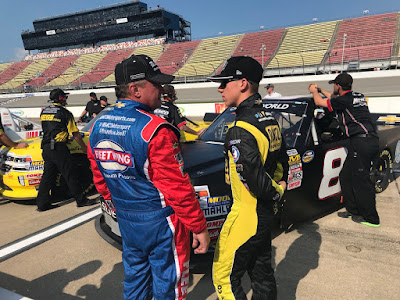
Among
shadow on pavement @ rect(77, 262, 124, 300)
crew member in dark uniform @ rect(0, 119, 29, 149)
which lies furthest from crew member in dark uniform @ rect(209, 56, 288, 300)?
crew member in dark uniform @ rect(0, 119, 29, 149)

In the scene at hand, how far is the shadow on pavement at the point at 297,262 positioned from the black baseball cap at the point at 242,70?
1.86 metres

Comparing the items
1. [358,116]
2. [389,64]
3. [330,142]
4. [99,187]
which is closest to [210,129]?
[330,142]

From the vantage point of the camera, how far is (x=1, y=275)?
9.87ft

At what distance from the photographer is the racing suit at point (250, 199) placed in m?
1.75

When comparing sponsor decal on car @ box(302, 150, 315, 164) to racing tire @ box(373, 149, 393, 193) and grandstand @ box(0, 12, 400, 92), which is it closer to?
racing tire @ box(373, 149, 393, 193)

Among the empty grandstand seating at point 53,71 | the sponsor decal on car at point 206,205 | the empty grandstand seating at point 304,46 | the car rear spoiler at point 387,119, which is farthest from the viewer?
the empty grandstand seating at point 53,71

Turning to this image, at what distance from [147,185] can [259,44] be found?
151 feet

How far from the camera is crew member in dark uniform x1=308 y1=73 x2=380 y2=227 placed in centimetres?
357

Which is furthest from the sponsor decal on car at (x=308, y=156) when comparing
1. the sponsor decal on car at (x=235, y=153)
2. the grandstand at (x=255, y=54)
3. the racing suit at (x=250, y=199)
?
the grandstand at (x=255, y=54)

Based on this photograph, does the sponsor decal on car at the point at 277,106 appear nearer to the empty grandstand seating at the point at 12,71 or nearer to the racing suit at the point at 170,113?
the racing suit at the point at 170,113

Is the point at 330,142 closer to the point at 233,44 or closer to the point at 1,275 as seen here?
the point at 1,275

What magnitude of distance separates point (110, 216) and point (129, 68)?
1.81m

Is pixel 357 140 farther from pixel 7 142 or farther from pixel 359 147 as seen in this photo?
pixel 7 142

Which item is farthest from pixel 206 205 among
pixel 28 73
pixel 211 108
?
pixel 28 73
